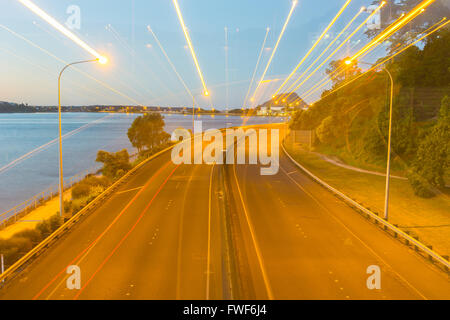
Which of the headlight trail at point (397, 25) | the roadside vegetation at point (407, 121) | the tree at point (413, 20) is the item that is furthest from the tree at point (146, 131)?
the tree at point (413, 20)

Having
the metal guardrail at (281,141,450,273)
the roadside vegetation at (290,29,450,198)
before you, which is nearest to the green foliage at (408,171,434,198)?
the roadside vegetation at (290,29,450,198)

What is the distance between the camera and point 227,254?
14977mm

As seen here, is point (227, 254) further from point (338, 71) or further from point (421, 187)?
point (338, 71)

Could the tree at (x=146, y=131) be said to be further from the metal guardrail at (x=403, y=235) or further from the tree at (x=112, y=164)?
the metal guardrail at (x=403, y=235)

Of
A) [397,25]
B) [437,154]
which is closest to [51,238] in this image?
[437,154]

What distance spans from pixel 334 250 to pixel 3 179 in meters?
73.1

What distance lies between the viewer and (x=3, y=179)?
7075 cm

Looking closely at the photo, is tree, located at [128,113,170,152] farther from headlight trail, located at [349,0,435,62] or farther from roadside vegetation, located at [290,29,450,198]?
headlight trail, located at [349,0,435,62]

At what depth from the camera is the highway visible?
12.1 metres

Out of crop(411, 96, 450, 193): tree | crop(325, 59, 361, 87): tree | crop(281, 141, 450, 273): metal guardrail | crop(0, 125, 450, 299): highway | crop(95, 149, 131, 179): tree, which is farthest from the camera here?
crop(325, 59, 361, 87): tree

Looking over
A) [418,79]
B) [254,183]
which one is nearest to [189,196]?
[254,183]

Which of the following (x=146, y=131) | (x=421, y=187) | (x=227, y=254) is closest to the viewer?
(x=227, y=254)

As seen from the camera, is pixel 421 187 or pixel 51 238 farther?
pixel 421 187
